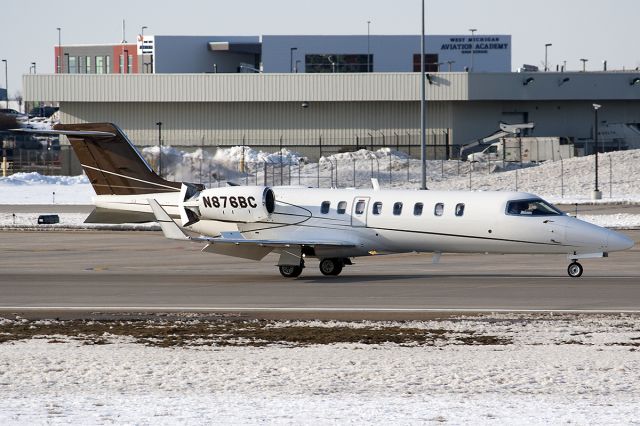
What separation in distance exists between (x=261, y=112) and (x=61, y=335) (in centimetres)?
6522

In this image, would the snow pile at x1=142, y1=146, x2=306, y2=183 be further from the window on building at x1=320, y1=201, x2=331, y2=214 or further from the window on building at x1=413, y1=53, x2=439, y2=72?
the window on building at x1=320, y1=201, x2=331, y2=214

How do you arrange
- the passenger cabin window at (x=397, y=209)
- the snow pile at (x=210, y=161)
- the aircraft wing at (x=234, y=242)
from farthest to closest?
the snow pile at (x=210, y=161)
the passenger cabin window at (x=397, y=209)
the aircraft wing at (x=234, y=242)

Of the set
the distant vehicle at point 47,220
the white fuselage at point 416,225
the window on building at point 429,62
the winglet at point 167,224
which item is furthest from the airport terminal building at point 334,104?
the winglet at point 167,224

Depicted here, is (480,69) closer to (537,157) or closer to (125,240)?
(537,157)

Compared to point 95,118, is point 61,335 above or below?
below

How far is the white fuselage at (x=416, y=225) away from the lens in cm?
2717

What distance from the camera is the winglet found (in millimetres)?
27953

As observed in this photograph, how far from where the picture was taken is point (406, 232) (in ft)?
92.6

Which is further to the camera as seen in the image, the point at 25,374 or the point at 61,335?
the point at 61,335

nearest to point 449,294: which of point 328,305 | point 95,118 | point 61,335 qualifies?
point 328,305

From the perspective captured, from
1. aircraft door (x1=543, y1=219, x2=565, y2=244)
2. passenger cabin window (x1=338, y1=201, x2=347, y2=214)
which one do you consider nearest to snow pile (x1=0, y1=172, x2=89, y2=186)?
passenger cabin window (x1=338, y1=201, x2=347, y2=214)

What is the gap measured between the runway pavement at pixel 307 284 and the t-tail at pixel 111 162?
227 centimetres

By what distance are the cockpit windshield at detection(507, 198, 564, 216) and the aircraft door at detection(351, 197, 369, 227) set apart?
3536 mm

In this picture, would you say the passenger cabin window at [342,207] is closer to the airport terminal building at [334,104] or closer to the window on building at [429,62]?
the airport terminal building at [334,104]
